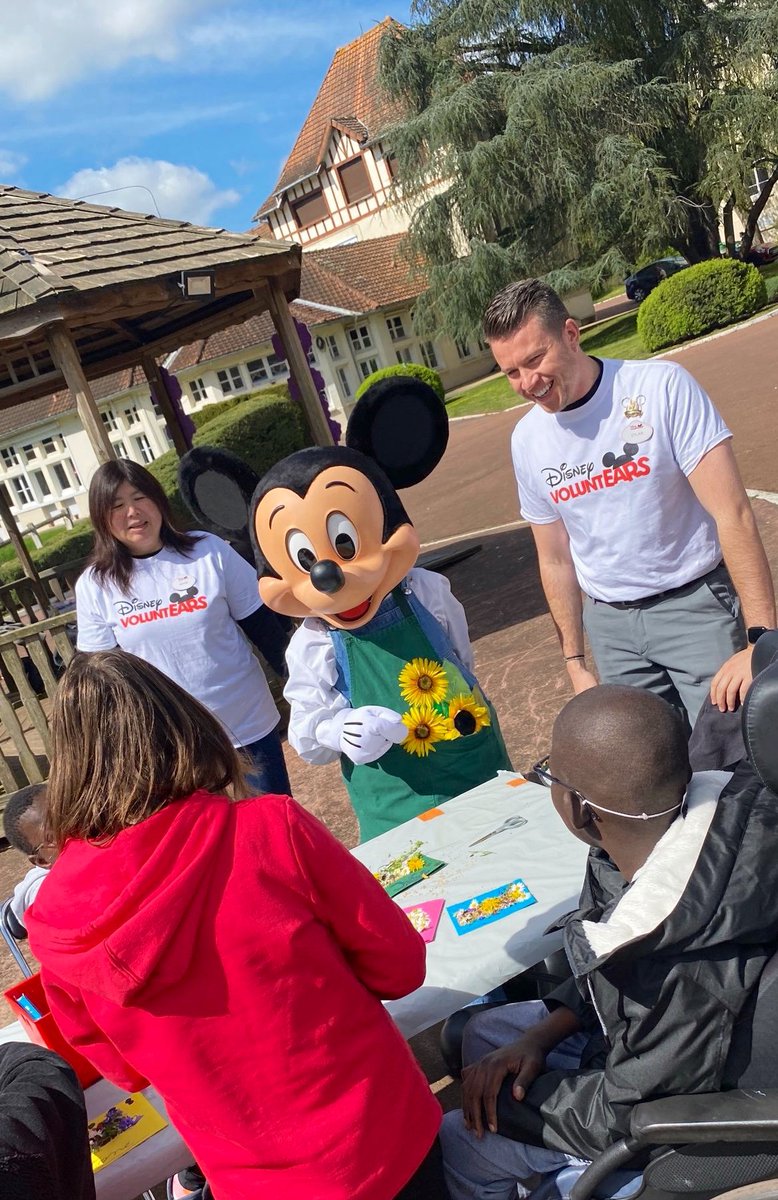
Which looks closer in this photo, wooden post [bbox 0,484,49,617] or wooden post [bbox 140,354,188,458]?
wooden post [bbox 140,354,188,458]

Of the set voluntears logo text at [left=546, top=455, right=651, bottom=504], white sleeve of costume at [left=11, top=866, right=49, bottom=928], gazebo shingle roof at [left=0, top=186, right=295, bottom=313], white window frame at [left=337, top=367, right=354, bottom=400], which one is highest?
gazebo shingle roof at [left=0, top=186, right=295, bottom=313]

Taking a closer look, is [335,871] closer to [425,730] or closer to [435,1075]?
[425,730]

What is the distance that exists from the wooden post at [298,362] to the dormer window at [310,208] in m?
38.8

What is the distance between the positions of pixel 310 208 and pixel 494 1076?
47.6 metres

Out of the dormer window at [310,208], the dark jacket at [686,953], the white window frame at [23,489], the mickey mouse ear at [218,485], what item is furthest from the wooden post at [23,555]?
the dormer window at [310,208]

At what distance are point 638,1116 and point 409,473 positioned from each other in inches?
99.1

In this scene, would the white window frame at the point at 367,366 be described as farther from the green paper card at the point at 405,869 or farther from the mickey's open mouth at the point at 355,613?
the green paper card at the point at 405,869

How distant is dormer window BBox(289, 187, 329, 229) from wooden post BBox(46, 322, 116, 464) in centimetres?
4079

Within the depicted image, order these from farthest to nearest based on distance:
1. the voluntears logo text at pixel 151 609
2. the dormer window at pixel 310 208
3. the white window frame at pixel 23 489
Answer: the white window frame at pixel 23 489 < the dormer window at pixel 310 208 < the voluntears logo text at pixel 151 609

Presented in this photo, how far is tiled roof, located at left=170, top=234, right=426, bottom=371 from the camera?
115 feet

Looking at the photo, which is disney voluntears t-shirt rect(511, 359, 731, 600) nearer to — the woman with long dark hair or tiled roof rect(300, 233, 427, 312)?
the woman with long dark hair

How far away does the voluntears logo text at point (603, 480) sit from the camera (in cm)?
307

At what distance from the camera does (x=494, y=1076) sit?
217 cm

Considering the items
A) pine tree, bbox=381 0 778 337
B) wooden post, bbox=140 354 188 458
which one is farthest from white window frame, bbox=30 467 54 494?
wooden post, bbox=140 354 188 458
